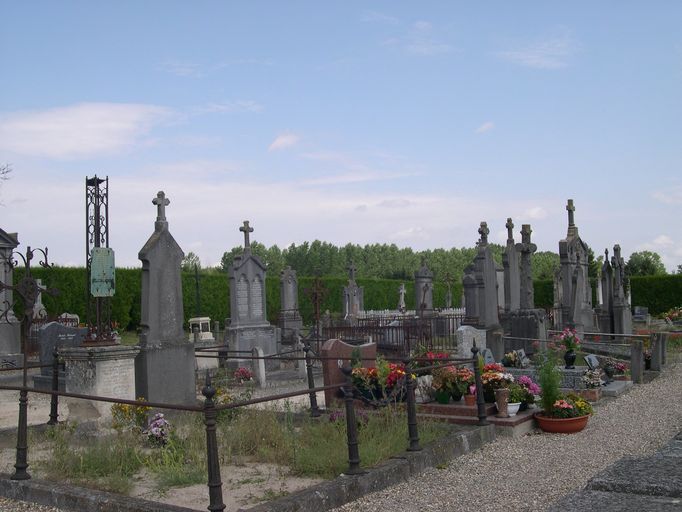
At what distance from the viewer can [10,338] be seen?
1842cm

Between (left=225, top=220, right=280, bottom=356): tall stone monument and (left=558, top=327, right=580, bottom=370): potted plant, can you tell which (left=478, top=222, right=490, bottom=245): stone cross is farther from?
(left=225, top=220, right=280, bottom=356): tall stone monument

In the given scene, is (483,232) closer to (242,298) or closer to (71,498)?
(242,298)

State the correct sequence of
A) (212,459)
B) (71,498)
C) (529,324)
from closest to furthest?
(212,459) → (71,498) → (529,324)

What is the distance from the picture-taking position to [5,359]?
17.6 meters

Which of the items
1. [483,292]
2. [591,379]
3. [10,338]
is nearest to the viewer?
[591,379]

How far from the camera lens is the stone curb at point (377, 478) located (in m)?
5.55

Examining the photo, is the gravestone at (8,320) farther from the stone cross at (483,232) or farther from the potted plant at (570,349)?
the potted plant at (570,349)

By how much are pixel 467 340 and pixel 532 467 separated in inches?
261

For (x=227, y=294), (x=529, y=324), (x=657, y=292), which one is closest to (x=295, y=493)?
(x=529, y=324)

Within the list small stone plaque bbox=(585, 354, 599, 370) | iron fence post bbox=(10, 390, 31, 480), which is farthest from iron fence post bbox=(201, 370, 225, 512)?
small stone plaque bbox=(585, 354, 599, 370)

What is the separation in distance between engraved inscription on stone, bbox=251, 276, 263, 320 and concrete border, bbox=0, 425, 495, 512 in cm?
1230

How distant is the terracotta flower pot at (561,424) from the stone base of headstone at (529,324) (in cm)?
849

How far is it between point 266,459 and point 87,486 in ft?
5.74

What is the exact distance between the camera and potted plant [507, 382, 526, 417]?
9.34 metres
